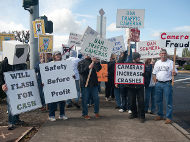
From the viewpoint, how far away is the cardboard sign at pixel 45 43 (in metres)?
8.04

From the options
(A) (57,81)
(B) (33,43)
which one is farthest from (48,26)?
(A) (57,81)

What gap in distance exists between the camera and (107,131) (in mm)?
4969

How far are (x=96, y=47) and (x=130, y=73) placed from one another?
1282 millimetres

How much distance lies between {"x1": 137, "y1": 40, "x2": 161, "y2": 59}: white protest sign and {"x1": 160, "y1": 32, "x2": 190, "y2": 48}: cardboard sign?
73.0 inches

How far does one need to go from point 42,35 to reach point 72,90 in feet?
10.6

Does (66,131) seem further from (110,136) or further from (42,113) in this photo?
(42,113)

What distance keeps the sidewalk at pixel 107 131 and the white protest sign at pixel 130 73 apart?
3.70ft

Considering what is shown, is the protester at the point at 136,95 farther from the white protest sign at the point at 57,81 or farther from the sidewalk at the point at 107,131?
the white protest sign at the point at 57,81

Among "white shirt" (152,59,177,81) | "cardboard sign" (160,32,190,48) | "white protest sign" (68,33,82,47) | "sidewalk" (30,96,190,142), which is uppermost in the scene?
"white protest sign" (68,33,82,47)

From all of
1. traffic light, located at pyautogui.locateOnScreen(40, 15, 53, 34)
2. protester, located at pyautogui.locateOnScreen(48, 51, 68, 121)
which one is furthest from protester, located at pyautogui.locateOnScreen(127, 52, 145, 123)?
traffic light, located at pyautogui.locateOnScreen(40, 15, 53, 34)

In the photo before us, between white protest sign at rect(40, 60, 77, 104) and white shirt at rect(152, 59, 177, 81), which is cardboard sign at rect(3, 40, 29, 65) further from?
white shirt at rect(152, 59, 177, 81)

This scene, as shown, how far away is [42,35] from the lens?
8.07 m

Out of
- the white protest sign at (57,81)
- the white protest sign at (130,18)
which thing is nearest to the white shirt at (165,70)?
the white protest sign at (57,81)

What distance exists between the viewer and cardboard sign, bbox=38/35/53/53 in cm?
804
